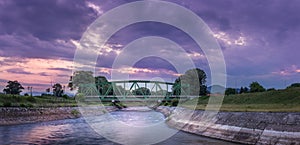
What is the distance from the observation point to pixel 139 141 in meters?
33.5

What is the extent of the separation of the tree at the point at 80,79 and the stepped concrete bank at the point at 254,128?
12310 cm

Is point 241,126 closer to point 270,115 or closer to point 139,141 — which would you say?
point 270,115

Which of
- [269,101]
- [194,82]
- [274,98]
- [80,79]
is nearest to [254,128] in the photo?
[269,101]

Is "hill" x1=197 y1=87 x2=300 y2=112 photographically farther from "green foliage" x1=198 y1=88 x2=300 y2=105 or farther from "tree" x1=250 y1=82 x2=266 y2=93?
"tree" x1=250 y1=82 x2=266 y2=93

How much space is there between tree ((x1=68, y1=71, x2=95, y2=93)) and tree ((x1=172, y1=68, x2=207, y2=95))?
48.3 meters

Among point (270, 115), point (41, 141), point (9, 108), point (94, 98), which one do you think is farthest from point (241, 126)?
point (94, 98)

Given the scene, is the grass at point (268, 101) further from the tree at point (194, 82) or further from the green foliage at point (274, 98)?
the tree at point (194, 82)

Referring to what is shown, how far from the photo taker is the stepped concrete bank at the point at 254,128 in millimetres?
25892

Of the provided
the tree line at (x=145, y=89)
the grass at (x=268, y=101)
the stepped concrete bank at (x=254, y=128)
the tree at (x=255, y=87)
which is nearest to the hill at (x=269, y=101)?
the grass at (x=268, y=101)

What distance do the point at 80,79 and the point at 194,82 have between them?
62.8m

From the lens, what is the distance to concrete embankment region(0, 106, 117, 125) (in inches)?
2021

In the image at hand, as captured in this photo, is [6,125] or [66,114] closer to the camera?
[6,125]

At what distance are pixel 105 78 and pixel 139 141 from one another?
144834 millimetres

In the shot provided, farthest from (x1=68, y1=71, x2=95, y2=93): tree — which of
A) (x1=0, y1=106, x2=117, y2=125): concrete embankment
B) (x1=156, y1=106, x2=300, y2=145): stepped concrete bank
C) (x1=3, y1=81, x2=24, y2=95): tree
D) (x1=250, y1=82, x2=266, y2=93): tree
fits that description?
(x1=156, y1=106, x2=300, y2=145): stepped concrete bank
